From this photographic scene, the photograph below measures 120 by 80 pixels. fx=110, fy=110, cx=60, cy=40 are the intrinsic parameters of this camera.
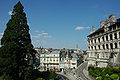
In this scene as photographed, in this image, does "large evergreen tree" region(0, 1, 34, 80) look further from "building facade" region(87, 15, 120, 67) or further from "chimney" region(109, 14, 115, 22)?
"chimney" region(109, 14, 115, 22)

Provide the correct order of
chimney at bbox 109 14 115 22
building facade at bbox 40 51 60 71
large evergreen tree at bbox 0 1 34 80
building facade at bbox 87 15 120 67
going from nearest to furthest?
large evergreen tree at bbox 0 1 34 80, building facade at bbox 87 15 120 67, chimney at bbox 109 14 115 22, building facade at bbox 40 51 60 71

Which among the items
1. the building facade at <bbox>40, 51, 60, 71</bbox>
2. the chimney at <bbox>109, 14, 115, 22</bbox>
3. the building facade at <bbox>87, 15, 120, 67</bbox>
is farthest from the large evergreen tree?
the building facade at <bbox>40, 51, 60, 71</bbox>

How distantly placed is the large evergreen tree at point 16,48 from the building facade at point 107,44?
2732cm

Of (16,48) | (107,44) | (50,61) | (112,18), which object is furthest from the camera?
(50,61)

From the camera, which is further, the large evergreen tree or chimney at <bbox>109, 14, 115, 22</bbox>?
chimney at <bbox>109, 14, 115, 22</bbox>

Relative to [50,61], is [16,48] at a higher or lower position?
higher

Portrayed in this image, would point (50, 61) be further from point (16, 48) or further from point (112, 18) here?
point (16, 48)

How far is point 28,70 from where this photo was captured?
79.9 ft

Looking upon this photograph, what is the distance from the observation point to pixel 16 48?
24062mm

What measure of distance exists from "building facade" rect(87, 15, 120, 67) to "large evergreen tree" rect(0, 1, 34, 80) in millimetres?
27317

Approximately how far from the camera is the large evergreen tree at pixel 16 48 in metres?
23.2

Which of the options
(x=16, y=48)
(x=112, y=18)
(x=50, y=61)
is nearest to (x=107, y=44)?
(x=112, y=18)

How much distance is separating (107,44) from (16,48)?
32.7m

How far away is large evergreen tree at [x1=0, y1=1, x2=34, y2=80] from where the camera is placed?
23.2 meters
